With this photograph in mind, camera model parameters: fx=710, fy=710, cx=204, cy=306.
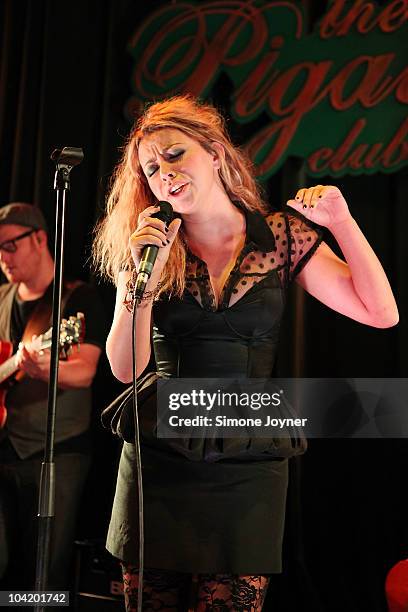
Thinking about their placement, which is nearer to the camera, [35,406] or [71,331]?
[71,331]

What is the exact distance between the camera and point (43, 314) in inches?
107

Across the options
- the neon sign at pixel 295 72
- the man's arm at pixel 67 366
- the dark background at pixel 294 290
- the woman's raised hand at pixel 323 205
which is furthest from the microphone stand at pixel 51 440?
the neon sign at pixel 295 72

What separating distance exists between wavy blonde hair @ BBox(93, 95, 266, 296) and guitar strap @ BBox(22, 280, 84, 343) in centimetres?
96

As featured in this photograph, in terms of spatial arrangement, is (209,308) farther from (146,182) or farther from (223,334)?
(146,182)

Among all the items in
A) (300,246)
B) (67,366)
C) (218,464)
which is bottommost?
(218,464)

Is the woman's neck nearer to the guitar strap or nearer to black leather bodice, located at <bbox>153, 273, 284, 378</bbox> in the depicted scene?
black leather bodice, located at <bbox>153, 273, 284, 378</bbox>

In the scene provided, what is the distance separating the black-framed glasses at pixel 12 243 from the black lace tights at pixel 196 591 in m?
1.66

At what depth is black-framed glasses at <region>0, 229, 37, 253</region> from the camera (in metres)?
2.84

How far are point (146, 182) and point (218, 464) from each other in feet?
2.32

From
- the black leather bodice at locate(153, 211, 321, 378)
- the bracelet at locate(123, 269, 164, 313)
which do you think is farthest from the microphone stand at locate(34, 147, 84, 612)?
the black leather bodice at locate(153, 211, 321, 378)

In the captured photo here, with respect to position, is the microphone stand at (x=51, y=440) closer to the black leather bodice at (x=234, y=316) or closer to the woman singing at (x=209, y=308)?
the woman singing at (x=209, y=308)

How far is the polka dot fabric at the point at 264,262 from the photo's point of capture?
1571mm

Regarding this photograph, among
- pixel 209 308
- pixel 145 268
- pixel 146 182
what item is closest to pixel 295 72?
pixel 146 182

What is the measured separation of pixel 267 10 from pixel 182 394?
74.1 inches
